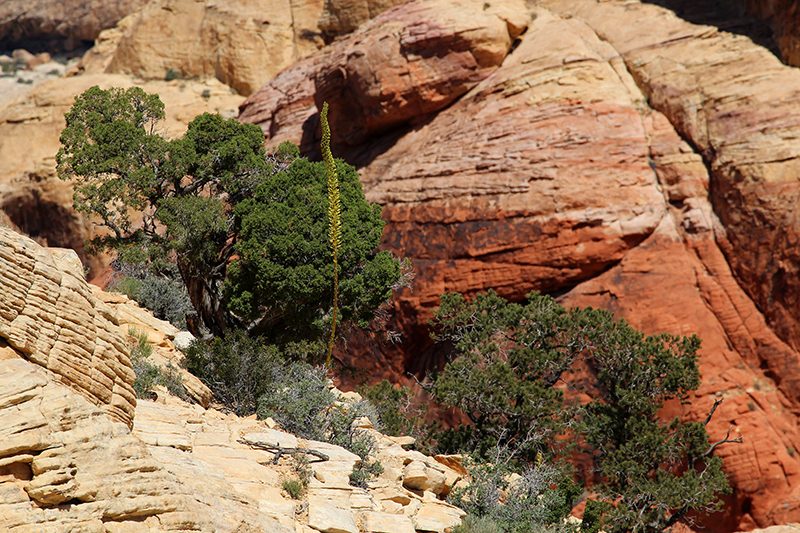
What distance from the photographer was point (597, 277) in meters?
22.5

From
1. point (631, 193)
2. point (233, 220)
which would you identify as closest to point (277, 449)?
point (233, 220)

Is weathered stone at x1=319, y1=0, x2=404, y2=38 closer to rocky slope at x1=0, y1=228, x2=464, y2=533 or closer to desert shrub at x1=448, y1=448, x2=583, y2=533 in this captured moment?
desert shrub at x1=448, y1=448, x2=583, y2=533

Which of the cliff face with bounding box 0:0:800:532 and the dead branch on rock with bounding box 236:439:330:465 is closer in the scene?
the dead branch on rock with bounding box 236:439:330:465

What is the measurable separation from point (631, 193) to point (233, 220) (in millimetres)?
12115

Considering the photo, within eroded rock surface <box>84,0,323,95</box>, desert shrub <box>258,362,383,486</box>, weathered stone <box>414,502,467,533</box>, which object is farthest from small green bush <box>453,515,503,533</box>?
eroded rock surface <box>84,0,323,95</box>

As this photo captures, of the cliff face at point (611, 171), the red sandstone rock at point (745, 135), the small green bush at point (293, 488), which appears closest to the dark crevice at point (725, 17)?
the cliff face at point (611, 171)

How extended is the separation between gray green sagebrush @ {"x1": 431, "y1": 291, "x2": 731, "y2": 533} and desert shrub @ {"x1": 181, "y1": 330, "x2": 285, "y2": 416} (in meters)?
4.10

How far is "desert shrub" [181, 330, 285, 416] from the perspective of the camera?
43.8 feet

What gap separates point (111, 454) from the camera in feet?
22.1

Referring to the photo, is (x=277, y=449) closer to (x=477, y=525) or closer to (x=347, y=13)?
(x=477, y=525)

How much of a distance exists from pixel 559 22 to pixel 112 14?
34185 mm

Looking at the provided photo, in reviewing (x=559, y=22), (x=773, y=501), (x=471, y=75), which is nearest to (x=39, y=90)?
(x=471, y=75)

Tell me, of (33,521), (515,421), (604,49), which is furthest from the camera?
(604,49)

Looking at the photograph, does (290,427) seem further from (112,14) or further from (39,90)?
(112,14)
